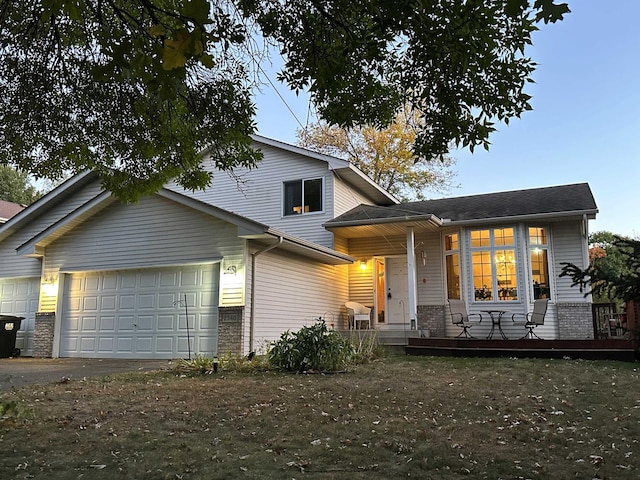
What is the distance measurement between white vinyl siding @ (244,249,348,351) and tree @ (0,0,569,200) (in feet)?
15.0

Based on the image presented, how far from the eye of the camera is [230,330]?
35.4 ft

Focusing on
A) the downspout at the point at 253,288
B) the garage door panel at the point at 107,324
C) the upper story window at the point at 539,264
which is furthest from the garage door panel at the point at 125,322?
the upper story window at the point at 539,264

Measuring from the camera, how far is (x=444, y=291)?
1455 centimetres

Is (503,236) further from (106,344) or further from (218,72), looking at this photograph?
(106,344)

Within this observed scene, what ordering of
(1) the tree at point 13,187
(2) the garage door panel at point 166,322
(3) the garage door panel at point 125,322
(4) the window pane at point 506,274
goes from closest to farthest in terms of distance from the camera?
1. (2) the garage door panel at point 166,322
2. (3) the garage door panel at point 125,322
3. (4) the window pane at point 506,274
4. (1) the tree at point 13,187

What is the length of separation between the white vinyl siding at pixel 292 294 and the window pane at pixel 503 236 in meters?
4.63

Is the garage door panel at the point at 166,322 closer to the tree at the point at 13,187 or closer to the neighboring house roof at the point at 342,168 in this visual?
the neighboring house roof at the point at 342,168

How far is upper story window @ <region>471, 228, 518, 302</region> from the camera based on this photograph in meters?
13.6

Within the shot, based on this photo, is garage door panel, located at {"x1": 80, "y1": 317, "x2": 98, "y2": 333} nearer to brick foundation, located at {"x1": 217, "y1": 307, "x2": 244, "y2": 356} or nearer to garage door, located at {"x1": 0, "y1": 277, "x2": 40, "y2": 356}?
garage door, located at {"x1": 0, "y1": 277, "x2": 40, "y2": 356}

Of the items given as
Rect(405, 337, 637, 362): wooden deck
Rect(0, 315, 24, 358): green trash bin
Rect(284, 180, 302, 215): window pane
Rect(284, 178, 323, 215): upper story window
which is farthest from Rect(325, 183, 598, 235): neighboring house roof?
Rect(0, 315, 24, 358): green trash bin

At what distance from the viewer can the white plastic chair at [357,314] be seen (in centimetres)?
1446

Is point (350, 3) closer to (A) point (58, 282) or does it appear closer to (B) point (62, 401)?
(B) point (62, 401)

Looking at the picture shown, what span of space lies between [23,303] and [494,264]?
13243 millimetres

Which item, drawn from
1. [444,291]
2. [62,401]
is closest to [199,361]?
[62,401]
